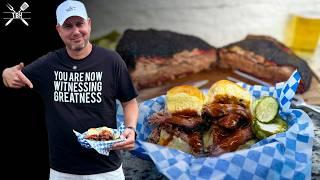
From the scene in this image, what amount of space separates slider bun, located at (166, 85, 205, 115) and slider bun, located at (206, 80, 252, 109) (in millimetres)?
70

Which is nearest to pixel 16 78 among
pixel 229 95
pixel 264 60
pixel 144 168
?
pixel 144 168

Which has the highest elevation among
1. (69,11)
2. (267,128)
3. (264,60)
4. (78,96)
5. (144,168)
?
(69,11)

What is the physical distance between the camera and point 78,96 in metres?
2.54

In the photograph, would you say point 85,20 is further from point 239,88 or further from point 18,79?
point 239,88

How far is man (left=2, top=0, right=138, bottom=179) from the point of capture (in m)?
2.53

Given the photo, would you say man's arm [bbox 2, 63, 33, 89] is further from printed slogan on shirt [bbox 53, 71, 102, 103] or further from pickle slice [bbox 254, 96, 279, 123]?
pickle slice [bbox 254, 96, 279, 123]

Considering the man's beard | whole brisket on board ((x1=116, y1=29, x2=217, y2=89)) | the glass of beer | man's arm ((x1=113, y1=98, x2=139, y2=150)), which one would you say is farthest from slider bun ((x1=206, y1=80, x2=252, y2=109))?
the glass of beer

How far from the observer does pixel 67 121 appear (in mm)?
2549

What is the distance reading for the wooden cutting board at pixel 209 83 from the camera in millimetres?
4312

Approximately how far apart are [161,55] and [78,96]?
6.12 ft

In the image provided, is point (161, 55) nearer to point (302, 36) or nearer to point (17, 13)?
point (302, 36)

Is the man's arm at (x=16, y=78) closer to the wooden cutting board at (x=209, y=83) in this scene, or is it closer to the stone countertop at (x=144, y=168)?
the stone countertop at (x=144, y=168)

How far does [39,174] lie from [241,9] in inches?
82.1

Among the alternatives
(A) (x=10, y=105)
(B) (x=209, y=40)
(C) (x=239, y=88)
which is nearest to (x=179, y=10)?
(B) (x=209, y=40)
